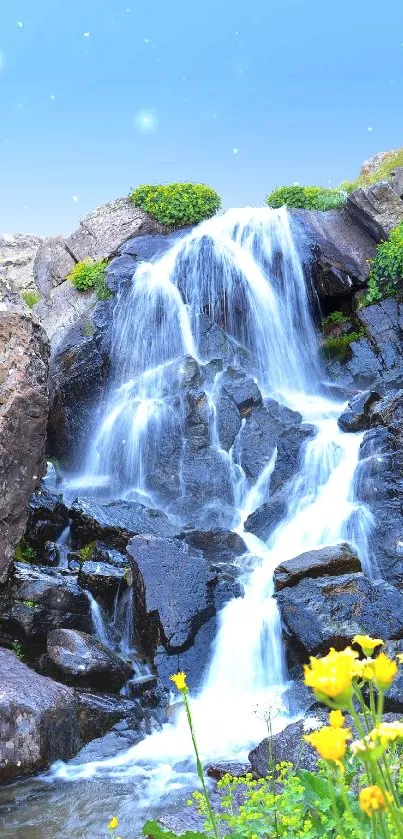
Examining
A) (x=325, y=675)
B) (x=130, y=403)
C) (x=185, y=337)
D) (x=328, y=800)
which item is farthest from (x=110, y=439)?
(x=325, y=675)

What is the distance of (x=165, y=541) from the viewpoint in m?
8.68

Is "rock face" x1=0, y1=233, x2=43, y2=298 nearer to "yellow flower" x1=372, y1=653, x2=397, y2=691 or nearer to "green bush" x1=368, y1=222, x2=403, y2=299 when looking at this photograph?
"green bush" x1=368, y1=222, x2=403, y2=299

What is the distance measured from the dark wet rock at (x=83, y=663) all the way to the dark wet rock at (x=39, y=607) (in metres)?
0.42

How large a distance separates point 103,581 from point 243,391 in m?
5.17

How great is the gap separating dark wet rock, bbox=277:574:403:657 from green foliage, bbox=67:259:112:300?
9.83 meters

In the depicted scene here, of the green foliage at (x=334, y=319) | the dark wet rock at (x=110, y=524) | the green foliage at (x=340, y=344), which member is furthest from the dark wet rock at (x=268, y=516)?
the green foliage at (x=334, y=319)

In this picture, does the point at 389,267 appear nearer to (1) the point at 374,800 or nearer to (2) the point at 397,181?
(2) the point at 397,181

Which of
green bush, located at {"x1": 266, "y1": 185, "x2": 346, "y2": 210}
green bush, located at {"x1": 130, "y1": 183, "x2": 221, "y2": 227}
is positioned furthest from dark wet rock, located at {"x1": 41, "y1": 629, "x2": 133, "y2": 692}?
green bush, located at {"x1": 266, "y1": 185, "x2": 346, "y2": 210}

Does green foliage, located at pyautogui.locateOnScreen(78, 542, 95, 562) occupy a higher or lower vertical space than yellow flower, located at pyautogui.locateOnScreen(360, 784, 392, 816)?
higher

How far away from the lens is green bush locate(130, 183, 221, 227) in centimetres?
1773

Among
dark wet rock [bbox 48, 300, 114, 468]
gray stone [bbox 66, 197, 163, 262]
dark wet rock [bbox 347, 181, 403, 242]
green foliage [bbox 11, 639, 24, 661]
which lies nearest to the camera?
green foliage [bbox 11, 639, 24, 661]

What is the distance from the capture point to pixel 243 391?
503 inches

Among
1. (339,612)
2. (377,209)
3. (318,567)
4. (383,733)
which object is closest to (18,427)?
(318,567)

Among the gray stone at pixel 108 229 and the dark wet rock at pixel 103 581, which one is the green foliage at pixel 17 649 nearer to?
the dark wet rock at pixel 103 581
